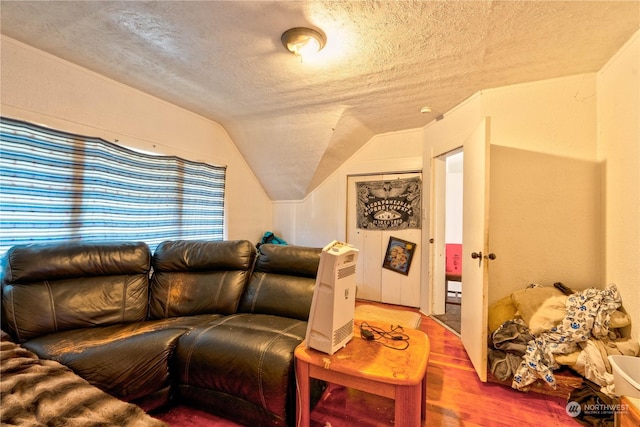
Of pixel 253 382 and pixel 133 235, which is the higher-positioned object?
pixel 133 235

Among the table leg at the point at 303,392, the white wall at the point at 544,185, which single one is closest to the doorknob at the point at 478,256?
the white wall at the point at 544,185

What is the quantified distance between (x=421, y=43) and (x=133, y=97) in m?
2.49

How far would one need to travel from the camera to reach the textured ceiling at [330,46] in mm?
1447

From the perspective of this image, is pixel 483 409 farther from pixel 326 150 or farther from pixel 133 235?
pixel 133 235

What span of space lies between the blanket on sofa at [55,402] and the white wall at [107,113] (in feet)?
5.60

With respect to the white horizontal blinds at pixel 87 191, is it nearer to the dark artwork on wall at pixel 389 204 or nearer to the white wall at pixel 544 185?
the dark artwork on wall at pixel 389 204

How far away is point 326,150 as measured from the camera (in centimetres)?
319

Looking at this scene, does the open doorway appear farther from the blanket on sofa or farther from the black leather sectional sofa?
the blanket on sofa

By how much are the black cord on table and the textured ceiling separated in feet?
5.77

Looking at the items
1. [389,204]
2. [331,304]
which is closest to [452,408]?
[331,304]

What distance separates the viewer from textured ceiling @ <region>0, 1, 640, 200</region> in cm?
145

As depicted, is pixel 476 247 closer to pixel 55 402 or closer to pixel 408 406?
pixel 408 406

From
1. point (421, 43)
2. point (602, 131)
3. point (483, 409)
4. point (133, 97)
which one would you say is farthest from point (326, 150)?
point (483, 409)

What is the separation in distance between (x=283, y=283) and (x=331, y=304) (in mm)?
944
